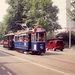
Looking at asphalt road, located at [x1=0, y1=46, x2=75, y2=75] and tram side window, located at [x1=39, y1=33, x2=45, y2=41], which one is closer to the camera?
asphalt road, located at [x1=0, y1=46, x2=75, y2=75]

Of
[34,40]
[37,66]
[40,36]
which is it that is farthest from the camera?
[34,40]

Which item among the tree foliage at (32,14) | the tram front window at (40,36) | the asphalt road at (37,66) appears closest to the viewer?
the asphalt road at (37,66)

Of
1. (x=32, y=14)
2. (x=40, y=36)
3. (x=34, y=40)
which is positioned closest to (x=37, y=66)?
(x=40, y=36)

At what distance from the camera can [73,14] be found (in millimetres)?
40719

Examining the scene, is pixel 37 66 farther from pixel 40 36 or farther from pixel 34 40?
pixel 34 40

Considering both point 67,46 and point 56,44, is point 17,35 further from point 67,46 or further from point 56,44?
point 67,46

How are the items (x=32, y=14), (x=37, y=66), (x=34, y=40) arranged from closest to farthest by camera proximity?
1. (x=37, y=66)
2. (x=34, y=40)
3. (x=32, y=14)

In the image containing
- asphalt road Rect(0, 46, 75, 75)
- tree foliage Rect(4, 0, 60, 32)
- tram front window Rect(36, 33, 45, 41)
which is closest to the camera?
asphalt road Rect(0, 46, 75, 75)

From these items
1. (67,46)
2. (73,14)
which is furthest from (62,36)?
(73,14)

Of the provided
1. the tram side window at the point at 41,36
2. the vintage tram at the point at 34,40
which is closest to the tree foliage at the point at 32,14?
the vintage tram at the point at 34,40

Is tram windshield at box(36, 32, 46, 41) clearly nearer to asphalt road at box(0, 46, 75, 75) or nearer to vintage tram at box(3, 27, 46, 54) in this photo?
vintage tram at box(3, 27, 46, 54)

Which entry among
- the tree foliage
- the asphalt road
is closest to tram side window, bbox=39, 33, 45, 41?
the asphalt road

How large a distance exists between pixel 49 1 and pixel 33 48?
3851 cm

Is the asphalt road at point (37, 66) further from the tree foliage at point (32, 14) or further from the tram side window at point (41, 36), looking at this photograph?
the tree foliage at point (32, 14)
